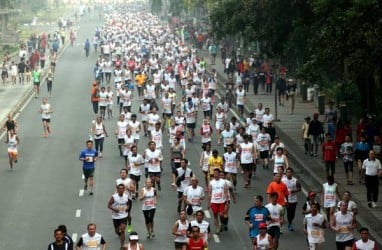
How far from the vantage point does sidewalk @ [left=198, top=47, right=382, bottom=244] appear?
26.7 m

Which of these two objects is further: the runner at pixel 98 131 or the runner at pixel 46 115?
the runner at pixel 46 115

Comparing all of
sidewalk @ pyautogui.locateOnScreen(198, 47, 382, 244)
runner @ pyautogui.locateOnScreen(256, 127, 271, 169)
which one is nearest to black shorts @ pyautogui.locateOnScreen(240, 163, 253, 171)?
sidewalk @ pyautogui.locateOnScreen(198, 47, 382, 244)

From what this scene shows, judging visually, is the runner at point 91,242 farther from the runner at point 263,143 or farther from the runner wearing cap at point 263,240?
the runner at point 263,143

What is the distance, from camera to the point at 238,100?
43562mm

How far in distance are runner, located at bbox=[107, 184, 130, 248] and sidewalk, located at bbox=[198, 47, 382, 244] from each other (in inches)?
205

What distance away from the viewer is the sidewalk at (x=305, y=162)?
26.7 metres

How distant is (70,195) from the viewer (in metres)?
A: 29.9

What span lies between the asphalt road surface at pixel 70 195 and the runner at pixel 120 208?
1.65ft

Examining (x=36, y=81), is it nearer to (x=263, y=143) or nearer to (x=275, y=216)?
(x=263, y=143)

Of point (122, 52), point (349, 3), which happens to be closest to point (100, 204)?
point (349, 3)

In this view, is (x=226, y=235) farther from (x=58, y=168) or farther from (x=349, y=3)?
(x=58, y=168)

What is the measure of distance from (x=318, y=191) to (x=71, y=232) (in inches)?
306

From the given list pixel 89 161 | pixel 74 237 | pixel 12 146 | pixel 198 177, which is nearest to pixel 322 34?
pixel 198 177

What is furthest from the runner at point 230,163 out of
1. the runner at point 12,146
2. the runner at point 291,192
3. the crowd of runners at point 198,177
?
the runner at point 12,146
